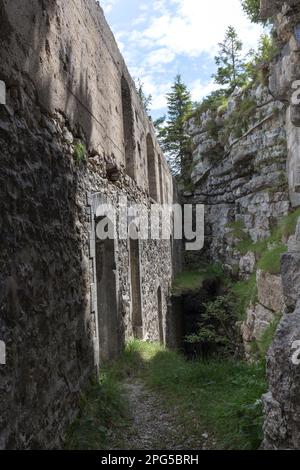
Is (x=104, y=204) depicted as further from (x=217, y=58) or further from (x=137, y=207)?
(x=217, y=58)

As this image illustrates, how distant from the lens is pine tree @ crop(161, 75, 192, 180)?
23047 millimetres

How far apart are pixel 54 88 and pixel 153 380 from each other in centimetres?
373

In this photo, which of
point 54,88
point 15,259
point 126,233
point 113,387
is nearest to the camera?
point 15,259

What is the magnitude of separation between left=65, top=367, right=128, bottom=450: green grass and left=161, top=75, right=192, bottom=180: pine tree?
1853 centimetres

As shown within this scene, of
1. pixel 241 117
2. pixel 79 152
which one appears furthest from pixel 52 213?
pixel 241 117

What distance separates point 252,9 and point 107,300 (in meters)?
12.5

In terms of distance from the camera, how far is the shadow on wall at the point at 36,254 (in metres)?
2.58

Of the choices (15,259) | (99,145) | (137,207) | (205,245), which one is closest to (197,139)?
(205,245)

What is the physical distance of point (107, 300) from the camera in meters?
6.02

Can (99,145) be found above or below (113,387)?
above

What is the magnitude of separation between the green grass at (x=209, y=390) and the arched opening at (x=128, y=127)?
11.4 ft

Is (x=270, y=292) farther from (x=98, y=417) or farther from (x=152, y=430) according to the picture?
(x=98, y=417)

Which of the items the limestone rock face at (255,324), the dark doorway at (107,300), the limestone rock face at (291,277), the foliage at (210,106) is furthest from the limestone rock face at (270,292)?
the foliage at (210,106)

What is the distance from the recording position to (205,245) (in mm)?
20406
